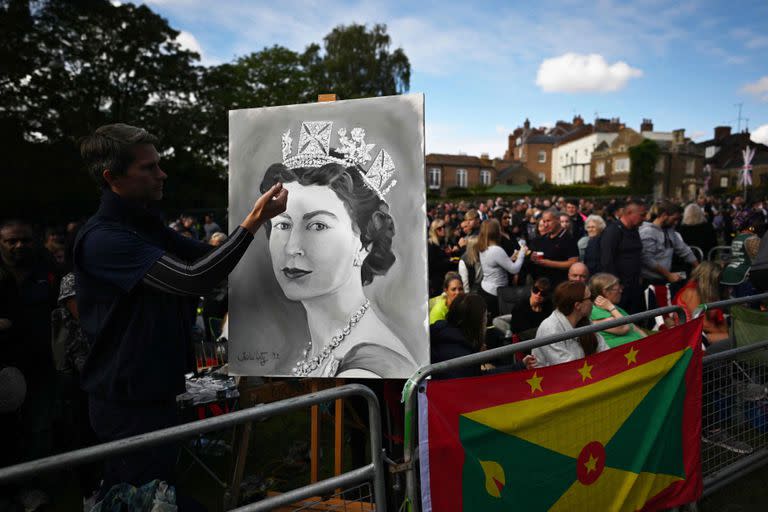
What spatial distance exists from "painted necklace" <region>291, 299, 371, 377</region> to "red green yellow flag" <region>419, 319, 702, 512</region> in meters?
0.65

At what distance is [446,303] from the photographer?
4902 millimetres

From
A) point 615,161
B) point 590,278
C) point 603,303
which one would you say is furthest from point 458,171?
point 603,303

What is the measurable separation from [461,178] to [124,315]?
7325 cm

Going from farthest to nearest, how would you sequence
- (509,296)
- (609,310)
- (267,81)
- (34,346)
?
1. (267,81)
2. (509,296)
3. (609,310)
4. (34,346)

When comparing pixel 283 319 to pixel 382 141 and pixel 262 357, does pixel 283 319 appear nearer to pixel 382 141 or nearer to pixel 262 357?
pixel 262 357

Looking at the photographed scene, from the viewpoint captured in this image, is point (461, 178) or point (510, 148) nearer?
point (461, 178)

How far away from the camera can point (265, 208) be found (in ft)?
6.79

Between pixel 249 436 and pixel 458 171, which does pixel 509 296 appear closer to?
pixel 249 436

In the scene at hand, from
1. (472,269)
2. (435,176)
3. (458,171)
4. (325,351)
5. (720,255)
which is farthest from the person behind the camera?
(458,171)

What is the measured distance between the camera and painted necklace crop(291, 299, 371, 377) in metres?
2.55

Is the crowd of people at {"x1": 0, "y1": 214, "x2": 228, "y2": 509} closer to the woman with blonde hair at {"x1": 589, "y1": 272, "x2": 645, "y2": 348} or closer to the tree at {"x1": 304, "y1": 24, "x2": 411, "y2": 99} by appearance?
the woman with blonde hair at {"x1": 589, "y1": 272, "x2": 645, "y2": 348}

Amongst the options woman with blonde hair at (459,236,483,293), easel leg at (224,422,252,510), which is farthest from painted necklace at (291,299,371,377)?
woman with blonde hair at (459,236,483,293)

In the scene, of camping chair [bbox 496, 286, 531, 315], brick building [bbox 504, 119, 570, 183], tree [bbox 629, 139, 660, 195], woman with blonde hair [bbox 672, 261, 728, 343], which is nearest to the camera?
woman with blonde hair [bbox 672, 261, 728, 343]

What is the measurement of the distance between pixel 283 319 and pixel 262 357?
0.68ft
